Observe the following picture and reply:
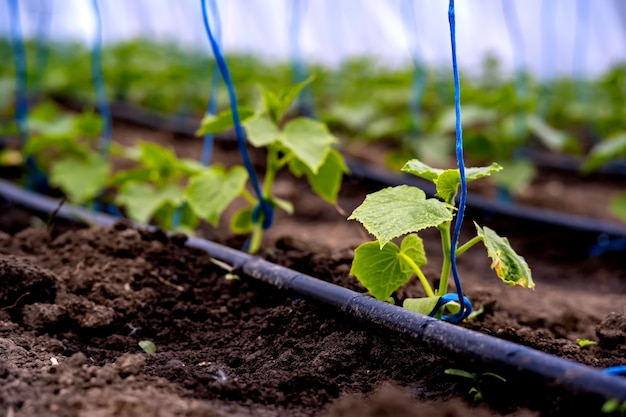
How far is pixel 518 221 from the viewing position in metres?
3.11

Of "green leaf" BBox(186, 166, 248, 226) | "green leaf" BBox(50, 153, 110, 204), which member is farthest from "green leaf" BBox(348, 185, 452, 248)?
"green leaf" BBox(50, 153, 110, 204)

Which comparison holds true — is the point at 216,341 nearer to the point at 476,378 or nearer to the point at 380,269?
the point at 380,269

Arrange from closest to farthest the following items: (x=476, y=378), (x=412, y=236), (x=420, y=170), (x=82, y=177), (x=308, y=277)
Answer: (x=476, y=378) → (x=420, y=170) → (x=412, y=236) → (x=308, y=277) → (x=82, y=177)

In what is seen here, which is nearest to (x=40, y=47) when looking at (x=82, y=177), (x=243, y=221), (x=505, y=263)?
(x=82, y=177)

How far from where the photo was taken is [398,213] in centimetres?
127

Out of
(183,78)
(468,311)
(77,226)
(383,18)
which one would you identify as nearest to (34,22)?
(383,18)

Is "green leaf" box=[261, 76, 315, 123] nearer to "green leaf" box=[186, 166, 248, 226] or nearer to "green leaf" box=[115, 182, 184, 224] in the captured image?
"green leaf" box=[186, 166, 248, 226]

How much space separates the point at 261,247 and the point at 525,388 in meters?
1.08

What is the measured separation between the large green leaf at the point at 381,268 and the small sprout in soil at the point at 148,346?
1.51ft

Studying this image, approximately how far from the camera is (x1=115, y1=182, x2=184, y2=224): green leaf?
2.24 metres

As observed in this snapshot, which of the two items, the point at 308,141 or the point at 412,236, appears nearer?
the point at 412,236

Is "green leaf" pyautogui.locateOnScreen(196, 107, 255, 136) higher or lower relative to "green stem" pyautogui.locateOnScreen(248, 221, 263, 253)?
higher

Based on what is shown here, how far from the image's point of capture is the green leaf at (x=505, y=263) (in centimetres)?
124

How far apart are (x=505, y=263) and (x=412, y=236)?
22 cm
